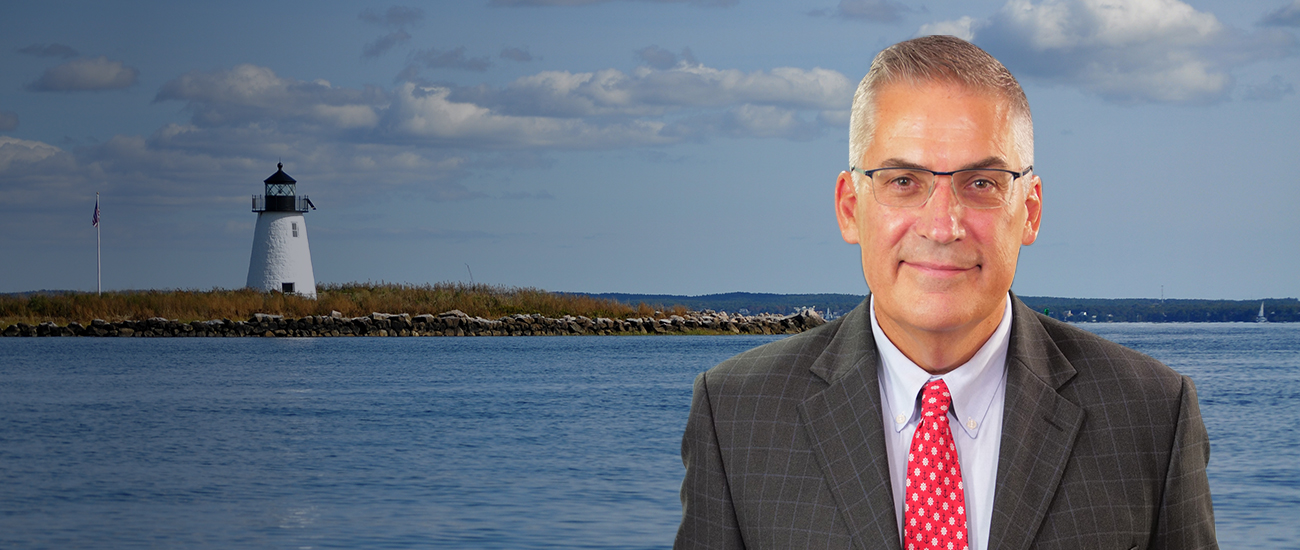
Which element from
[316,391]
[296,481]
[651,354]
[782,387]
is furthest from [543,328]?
[782,387]

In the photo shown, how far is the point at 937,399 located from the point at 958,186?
1.30 feet

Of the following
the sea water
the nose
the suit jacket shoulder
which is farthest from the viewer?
the sea water

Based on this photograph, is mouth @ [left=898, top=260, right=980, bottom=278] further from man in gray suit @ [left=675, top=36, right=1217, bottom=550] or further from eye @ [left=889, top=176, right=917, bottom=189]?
eye @ [left=889, top=176, right=917, bottom=189]

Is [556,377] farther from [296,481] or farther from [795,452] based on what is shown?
[795,452]

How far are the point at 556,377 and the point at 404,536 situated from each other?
82.8 feet

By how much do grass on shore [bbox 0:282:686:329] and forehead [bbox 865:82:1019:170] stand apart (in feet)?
167

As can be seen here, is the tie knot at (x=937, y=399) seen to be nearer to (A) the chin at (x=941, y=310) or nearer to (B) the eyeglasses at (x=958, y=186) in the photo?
(A) the chin at (x=941, y=310)

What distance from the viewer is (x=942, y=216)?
190cm

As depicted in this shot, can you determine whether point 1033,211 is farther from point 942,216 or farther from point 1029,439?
point 1029,439

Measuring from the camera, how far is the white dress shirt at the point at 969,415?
6.70ft

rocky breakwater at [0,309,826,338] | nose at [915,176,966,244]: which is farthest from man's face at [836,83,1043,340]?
rocky breakwater at [0,309,826,338]

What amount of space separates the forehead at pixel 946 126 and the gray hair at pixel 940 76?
16 mm

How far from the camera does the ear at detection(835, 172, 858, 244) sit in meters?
2.13

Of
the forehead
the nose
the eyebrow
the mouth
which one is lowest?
the mouth
